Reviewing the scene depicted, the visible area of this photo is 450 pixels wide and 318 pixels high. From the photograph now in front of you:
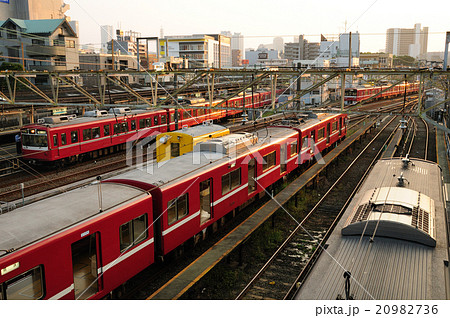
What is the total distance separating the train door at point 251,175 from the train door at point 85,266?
25.8 feet

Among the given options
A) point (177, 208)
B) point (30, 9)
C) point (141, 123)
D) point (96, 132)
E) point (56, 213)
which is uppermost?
point (30, 9)

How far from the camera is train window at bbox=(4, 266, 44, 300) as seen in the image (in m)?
6.55

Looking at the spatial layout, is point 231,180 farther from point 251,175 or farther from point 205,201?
point 251,175

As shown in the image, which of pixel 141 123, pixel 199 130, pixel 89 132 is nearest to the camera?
pixel 199 130

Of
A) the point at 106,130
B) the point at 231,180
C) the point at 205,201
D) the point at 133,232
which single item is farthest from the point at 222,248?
the point at 106,130

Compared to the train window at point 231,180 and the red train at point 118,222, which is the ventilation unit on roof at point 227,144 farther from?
the train window at point 231,180

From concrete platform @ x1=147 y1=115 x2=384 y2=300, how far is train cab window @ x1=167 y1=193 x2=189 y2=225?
1431mm

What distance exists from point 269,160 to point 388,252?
9664 millimetres

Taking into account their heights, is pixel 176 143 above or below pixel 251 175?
above

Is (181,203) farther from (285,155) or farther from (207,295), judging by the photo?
(285,155)

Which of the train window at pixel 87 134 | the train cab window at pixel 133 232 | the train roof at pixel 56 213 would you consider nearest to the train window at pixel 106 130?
the train window at pixel 87 134

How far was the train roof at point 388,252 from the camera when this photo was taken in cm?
631

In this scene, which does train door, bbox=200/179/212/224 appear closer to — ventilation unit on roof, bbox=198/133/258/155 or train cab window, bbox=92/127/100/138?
ventilation unit on roof, bbox=198/133/258/155

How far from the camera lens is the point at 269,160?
1675 cm
